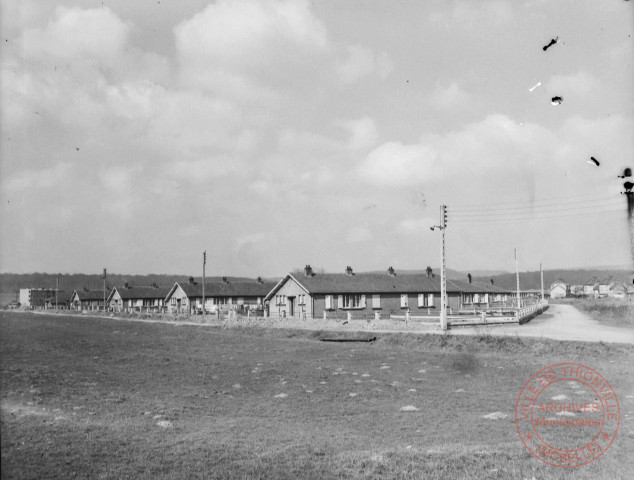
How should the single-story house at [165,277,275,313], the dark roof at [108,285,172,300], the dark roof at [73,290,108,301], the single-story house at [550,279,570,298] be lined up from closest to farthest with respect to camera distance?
the single-story house at [165,277,275,313] < the dark roof at [108,285,172,300] < the dark roof at [73,290,108,301] < the single-story house at [550,279,570,298]

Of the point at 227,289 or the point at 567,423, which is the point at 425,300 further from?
the point at 567,423

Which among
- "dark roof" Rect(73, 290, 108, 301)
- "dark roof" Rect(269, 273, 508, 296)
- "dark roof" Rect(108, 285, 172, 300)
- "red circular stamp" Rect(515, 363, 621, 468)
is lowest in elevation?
"red circular stamp" Rect(515, 363, 621, 468)

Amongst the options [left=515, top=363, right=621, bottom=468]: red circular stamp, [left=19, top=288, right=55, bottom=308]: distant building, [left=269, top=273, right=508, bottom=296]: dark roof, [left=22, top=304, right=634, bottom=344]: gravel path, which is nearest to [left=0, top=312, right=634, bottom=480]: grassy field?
[left=515, top=363, right=621, bottom=468]: red circular stamp

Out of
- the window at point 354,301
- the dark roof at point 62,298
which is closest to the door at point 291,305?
the window at point 354,301

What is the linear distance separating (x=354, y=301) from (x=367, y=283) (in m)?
2.77

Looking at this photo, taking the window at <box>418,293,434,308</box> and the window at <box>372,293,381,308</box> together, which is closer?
the window at <box>372,293,381,308</box>

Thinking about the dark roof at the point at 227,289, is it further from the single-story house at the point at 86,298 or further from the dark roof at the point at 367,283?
the single-story house at the point at 86,298

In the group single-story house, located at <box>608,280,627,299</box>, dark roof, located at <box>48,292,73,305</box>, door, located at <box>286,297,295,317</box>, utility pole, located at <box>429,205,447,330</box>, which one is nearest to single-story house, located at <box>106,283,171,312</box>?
dark roof, located at <box>48,292,73,305</box>

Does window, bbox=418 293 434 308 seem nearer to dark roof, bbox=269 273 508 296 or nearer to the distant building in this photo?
dark roof, bbox=269 273 508 296

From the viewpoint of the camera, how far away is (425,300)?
51812mm

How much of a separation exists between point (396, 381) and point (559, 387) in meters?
4.85

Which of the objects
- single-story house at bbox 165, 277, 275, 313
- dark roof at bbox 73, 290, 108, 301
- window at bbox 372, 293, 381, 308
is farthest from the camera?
dark roof at bbox 73, 290, 108, 301

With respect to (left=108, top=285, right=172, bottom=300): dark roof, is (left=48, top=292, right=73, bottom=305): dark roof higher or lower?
lower

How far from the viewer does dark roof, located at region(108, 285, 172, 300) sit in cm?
8338
